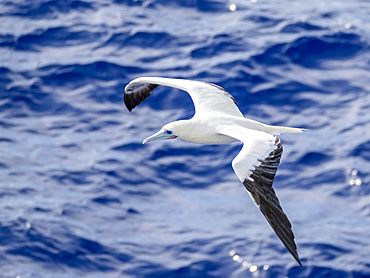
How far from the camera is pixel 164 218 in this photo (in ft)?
42.9

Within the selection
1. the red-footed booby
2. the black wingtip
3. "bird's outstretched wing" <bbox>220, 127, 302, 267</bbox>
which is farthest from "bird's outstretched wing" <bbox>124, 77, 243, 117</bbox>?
"bird's outstretched wing" <bbox>220, 127, 302, 267</bbox>

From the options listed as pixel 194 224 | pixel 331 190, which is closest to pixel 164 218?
pixel 194 224

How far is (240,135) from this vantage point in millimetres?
8742

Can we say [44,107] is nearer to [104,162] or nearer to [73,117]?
[73,117]

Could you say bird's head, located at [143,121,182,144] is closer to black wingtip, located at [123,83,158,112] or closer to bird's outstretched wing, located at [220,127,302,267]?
bird's outstretched wing, located at [220,127,302,267]

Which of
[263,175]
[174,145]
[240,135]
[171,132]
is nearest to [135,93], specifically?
[171,132]

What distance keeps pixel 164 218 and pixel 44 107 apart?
12.4 ft

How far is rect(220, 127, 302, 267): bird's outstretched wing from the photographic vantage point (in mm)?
7840

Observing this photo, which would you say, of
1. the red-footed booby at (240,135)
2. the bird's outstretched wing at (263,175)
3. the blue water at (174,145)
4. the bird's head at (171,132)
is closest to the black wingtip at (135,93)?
the red-footed booby at (240,135)

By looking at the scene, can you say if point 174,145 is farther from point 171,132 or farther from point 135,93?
point 171,132

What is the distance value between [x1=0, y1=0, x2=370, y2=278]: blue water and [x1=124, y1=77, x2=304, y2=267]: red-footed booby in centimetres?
245

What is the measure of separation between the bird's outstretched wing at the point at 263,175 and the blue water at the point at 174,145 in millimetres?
3794

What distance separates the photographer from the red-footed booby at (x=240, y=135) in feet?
26.2

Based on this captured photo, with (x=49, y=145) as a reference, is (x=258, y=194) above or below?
above
